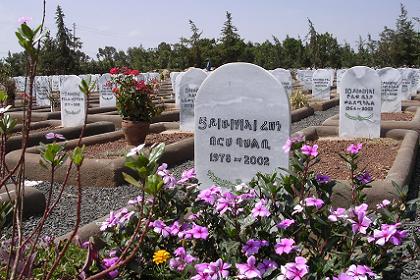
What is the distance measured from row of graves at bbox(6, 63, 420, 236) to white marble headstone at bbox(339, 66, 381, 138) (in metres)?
0.02

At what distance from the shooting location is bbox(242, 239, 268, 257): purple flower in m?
2.10

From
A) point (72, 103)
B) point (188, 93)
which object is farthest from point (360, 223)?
point (72, 103)

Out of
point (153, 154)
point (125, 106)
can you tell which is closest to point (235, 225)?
point (153, 154)

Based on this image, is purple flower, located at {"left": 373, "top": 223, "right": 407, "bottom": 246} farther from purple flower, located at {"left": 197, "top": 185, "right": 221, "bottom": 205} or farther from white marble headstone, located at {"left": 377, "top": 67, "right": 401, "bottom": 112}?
white marble headstone, located at {"left": 377, "top": 67, "right": 401, "bottom": 112}

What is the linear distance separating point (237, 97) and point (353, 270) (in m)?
1.84

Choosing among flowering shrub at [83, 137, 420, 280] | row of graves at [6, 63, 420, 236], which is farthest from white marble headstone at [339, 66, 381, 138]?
flowering shrub at [83, 137, 420, 280]

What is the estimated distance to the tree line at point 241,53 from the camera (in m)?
40.6

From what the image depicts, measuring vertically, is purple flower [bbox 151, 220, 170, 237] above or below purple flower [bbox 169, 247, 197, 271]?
above

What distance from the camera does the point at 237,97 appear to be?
358cm

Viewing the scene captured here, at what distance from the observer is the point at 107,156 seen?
7273 mm

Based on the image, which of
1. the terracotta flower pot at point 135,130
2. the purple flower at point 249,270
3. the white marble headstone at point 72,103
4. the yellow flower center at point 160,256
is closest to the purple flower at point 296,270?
the purple flower at point 249,270

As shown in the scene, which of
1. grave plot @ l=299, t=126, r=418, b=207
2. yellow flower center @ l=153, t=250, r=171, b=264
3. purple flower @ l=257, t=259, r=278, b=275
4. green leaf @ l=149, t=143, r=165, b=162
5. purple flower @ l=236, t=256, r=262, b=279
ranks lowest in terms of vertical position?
grave plot @ l=299, t=126, r=418, b=207

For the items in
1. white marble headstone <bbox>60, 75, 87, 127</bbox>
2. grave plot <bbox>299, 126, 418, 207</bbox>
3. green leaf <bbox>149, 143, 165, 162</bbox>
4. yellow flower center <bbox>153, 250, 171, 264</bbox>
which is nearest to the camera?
green leaf <bbox>149, 143, 165, 162</bbox>

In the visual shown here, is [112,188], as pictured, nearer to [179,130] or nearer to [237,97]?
[237,97]
